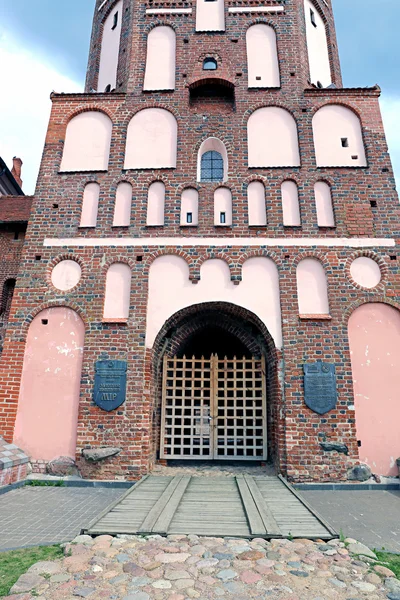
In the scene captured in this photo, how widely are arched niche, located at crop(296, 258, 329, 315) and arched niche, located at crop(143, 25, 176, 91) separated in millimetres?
5327

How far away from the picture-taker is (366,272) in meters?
7.59

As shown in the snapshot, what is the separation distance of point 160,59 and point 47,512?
982 centimetres

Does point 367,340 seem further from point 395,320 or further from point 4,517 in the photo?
point 4,517

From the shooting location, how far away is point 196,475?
6.86 meters

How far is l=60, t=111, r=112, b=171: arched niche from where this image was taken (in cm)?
862

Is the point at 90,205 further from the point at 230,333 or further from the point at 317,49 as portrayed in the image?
the point at 317,49

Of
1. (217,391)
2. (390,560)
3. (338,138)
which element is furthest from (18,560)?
(338,138)

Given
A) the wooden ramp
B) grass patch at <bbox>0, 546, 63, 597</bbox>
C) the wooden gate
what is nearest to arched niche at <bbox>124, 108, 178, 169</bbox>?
the wooden gate

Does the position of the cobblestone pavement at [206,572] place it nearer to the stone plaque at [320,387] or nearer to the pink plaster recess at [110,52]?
the stone plaque at [320,387]

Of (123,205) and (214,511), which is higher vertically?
(123,205)

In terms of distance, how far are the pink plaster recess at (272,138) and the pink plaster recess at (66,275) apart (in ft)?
14.2

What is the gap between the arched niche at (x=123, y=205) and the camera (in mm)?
8104

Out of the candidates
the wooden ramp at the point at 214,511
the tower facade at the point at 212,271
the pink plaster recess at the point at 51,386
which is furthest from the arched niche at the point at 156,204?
the wooden ramp at the point at 214,511

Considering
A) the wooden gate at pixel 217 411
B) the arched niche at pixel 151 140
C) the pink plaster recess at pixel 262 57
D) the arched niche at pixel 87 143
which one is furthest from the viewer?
the pink plaster recess at pixel 262 57
